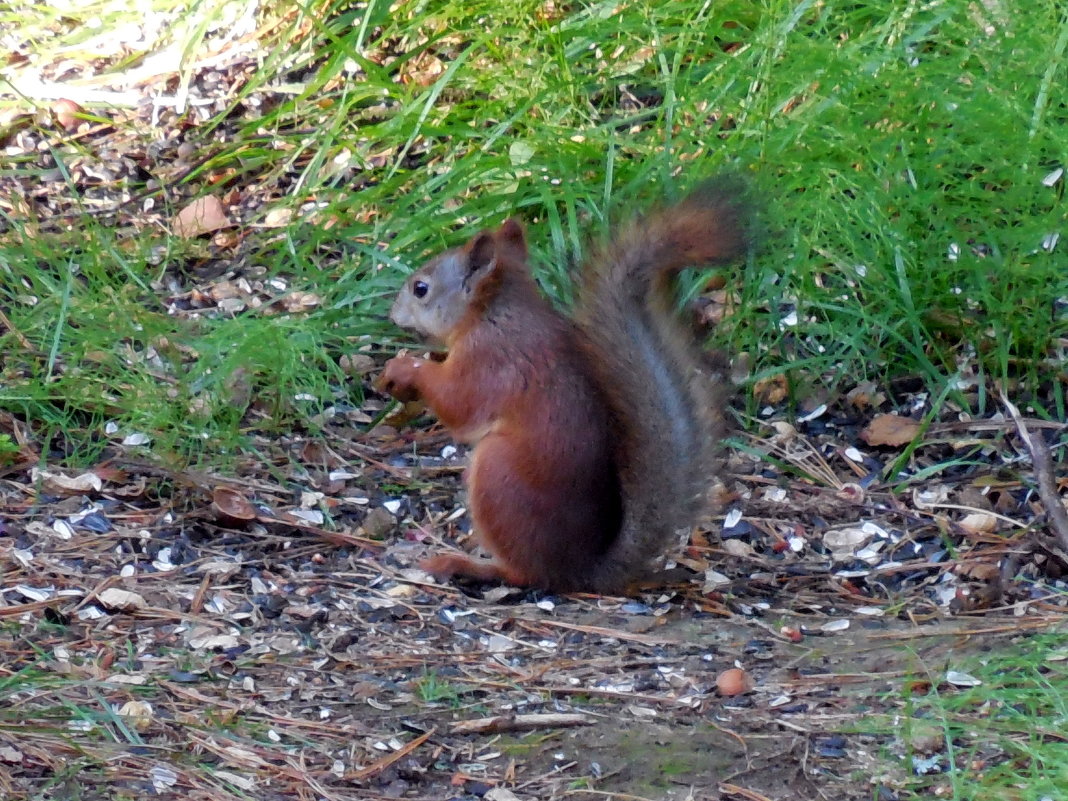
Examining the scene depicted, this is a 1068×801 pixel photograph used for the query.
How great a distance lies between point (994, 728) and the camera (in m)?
1.95

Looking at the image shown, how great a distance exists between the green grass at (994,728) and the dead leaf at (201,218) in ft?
8.10

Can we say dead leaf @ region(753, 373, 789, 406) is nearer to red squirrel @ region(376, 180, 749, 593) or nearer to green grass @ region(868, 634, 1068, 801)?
red squirrel @ region(376, 180, 749, 593)

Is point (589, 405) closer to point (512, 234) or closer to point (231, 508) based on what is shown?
point (512, 234)

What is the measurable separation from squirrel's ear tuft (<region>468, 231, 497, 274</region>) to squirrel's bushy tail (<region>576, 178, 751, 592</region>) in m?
0.38

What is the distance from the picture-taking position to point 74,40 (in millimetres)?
4590

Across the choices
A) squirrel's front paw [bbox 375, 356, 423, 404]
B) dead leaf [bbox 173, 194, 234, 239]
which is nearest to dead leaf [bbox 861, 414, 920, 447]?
squirrel's front paw [bbox 375, 356, 423, 404]

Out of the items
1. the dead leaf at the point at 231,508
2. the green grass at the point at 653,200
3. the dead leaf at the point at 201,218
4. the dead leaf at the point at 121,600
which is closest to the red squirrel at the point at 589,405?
the green grass at the point at 653,200

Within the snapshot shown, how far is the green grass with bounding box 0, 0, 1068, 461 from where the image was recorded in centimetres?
300

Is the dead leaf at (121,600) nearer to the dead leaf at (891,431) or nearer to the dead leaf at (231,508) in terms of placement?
the dead leaf at (231,508)

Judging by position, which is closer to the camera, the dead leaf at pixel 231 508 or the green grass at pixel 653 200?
the dead leaf at pixel 231 508

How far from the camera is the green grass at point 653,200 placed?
3002 mm

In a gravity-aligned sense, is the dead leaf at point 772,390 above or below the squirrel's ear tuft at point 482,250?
below

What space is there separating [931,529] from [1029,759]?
3.38ft

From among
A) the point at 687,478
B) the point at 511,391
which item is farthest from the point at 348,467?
the point at 687,478
